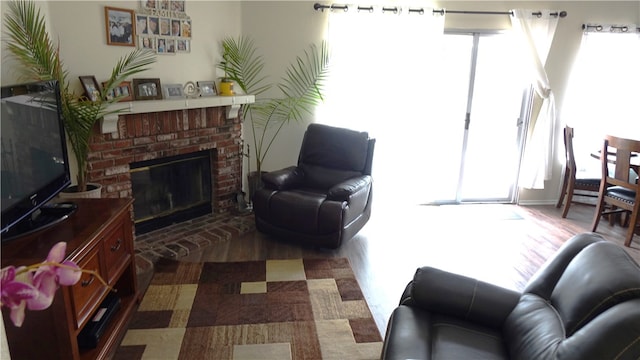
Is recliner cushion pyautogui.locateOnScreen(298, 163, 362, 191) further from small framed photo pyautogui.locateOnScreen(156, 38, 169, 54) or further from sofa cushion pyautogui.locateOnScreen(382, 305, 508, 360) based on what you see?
sofa cushion pyautogui.locateOnScreen(382, 305, 508, 360)

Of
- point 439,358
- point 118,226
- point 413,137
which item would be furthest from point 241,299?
A: point 413,137

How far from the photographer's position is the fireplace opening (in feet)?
12.2

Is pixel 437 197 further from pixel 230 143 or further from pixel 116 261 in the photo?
pixel 116 261

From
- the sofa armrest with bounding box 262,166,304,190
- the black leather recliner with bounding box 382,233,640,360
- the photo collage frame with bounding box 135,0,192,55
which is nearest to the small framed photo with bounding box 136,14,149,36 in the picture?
the photo collage frame with bounding box 135,0,192,55

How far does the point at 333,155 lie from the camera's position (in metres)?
4.07

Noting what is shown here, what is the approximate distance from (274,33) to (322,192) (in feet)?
5.60

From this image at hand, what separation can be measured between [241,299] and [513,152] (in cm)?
364

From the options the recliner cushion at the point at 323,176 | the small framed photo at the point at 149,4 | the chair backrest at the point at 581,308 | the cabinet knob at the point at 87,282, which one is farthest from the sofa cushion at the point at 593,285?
the small framed photo at the point at 149,4

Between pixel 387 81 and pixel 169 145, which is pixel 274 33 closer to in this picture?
pixel 387 81

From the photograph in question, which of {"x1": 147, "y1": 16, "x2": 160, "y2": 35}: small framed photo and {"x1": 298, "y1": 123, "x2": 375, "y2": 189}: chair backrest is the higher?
{"x1": 147, "y1": 16, "x2": 160, "y2": 35}: small framed photo

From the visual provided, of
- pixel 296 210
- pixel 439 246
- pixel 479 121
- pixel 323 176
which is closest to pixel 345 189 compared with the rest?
pixel 296 210

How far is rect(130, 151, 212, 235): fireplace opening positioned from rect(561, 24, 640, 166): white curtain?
4026 millimetres

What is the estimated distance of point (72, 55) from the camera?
301cm

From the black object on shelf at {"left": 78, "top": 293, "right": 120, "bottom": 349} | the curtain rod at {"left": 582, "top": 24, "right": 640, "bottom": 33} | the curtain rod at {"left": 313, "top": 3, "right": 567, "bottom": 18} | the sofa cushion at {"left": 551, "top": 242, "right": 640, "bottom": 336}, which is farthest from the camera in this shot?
the curtain rod at {"left": 582, "top": 24, "right": 640, "bottom": 33}
